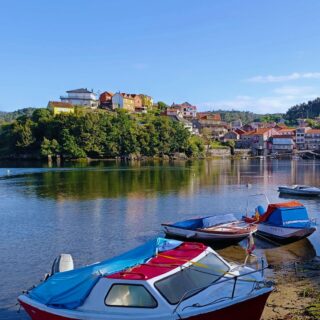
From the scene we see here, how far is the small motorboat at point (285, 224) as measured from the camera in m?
28.0

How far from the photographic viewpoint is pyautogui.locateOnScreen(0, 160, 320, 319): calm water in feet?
83.4

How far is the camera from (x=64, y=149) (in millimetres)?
148375

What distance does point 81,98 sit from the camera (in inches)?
7569

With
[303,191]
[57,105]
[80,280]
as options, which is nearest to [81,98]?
[57,105]

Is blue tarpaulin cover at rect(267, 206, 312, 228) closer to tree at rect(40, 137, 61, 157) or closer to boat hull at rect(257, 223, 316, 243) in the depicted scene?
boat hull at rect(257, 223, 316, 243)

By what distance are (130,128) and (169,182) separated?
88781mm

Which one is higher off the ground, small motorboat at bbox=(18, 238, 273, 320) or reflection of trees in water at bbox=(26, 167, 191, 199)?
small motorboat at bbox=(18, 238, 273, 320)

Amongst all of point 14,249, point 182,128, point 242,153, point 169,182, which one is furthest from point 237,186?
point 242,153

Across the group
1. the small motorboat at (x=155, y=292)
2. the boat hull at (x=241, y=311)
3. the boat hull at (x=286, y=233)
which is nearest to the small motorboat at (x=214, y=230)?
the boat hull at (x=286, y=233)

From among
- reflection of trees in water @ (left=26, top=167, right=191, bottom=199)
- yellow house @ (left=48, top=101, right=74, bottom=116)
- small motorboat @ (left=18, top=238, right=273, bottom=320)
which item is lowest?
reflection of trees in water @ (left=26, top=167, right=191, bottom=199)

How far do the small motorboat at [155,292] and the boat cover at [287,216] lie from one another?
1508 centimetres

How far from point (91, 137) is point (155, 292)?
5612 inches

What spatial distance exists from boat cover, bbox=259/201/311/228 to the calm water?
1431mm

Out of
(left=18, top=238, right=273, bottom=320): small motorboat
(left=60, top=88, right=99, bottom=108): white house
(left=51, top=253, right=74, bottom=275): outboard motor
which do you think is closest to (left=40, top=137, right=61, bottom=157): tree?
(left=60, top=88, right=99, bottom=108): white house
